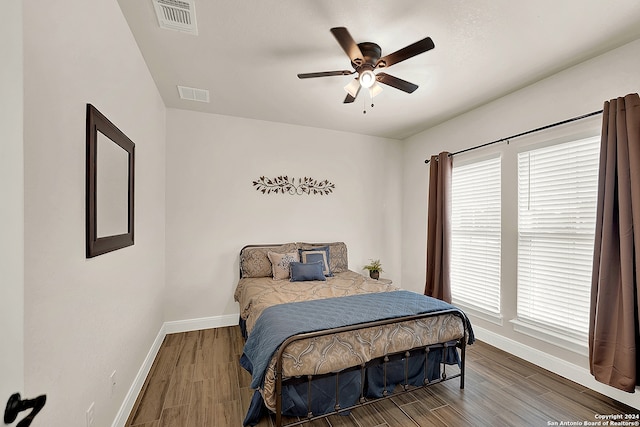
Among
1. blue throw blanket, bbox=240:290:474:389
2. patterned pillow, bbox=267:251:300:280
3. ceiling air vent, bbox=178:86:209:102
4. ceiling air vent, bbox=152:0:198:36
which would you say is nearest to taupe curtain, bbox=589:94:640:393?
blue throw blanket, bbox=240:290:474:389

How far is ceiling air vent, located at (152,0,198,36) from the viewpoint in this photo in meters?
1.87

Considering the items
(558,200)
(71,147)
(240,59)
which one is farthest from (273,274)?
(558,200)

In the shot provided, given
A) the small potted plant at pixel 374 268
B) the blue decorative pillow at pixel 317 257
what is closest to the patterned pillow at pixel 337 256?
the blue decorative pillow at pixel 317 257

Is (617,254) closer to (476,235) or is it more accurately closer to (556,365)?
(556,365)

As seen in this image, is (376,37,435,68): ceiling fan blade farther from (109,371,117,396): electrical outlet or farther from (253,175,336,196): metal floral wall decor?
(109,371,117,396): electrical outlet

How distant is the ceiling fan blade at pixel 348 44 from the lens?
1.81 m

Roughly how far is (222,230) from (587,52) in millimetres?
4038

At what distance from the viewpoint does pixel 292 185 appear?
13.6 feet

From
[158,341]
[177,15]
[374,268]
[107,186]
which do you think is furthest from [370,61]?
[158,341]

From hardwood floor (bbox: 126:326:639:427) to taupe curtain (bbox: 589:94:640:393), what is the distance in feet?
1.18

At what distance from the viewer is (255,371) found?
1850mm

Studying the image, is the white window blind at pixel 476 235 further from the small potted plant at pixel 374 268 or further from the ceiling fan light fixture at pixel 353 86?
the ceiling fan light fixture at pixel 353 86

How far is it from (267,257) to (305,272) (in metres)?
0.61

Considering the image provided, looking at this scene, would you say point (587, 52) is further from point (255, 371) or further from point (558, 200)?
point (255, 371)
